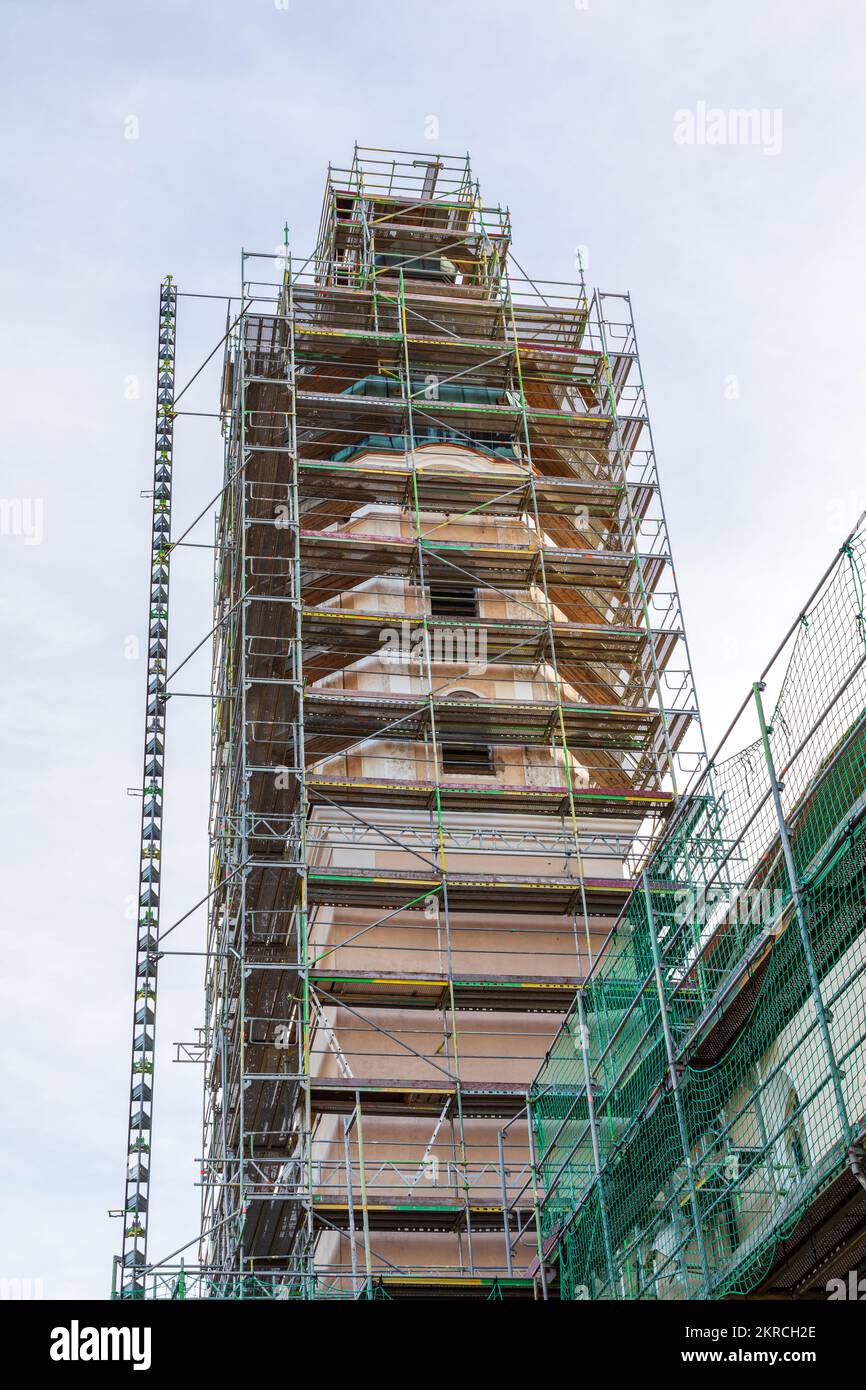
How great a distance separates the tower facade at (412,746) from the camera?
25078 mm

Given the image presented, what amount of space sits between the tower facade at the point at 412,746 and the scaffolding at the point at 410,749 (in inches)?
2.5

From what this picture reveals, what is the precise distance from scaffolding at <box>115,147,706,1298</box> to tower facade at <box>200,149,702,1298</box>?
0.06 metres

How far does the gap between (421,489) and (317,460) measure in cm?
200

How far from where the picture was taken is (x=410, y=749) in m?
29.7

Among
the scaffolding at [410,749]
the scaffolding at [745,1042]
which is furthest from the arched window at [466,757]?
the scaffolding at [745,1042]

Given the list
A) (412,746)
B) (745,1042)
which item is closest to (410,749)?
(412,746)

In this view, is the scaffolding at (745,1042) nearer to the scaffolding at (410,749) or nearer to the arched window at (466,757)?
the scaffolding at (410,749)

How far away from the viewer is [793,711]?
14.9 metres

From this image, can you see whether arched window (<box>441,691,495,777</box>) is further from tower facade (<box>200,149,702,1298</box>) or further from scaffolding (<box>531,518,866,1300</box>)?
scaffolding (<box>531,518,866,1300</box>)

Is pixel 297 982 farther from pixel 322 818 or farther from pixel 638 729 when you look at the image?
pixel 638 729

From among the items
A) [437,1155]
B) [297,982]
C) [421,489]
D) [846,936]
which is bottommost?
[846,936]

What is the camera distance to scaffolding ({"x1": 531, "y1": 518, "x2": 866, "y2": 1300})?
1366cm

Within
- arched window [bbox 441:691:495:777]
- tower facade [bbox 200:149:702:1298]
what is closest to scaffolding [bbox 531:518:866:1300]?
→ tower facade [bbox 200:149:702:1298]
